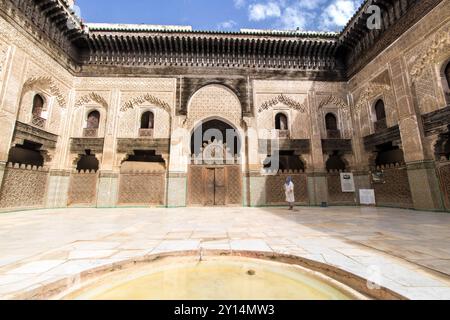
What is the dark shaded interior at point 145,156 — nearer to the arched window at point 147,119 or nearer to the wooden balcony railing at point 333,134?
the arched window at point 147,119

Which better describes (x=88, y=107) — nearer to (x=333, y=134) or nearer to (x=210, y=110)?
(x=210, y=110)

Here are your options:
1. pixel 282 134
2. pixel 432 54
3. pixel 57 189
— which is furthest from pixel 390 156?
pixel 57 189

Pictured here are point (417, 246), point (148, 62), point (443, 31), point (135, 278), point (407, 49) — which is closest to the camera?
point (135, 278)

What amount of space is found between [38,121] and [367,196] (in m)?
13.8

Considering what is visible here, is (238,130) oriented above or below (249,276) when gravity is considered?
above

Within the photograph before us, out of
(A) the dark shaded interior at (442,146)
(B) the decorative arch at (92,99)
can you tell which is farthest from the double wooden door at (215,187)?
(A) the dark shaded interior at (442,146)

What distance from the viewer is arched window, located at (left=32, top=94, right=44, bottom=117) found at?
26.1 feet

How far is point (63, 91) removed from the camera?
9023 mm

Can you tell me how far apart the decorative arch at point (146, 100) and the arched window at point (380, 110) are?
9.29 meters

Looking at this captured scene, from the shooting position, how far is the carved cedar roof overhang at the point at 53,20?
23.5 feet
